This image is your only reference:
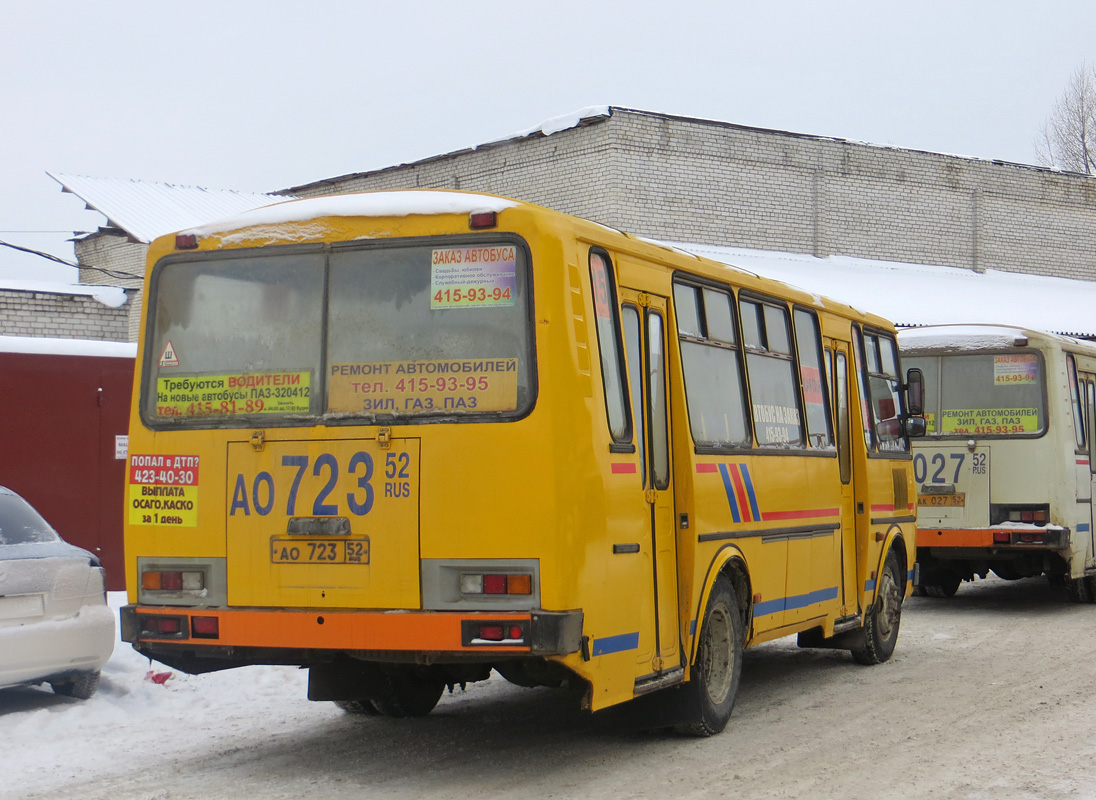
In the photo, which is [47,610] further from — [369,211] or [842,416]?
[842,416]

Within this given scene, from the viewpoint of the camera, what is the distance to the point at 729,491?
799cm

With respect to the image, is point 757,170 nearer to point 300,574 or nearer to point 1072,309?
point 1072,309

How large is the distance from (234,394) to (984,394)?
10146 millimetres

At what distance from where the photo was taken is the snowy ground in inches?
260

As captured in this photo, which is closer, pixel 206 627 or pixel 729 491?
pixel 206 627

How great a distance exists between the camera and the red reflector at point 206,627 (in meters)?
6.63

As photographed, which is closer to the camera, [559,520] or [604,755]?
[559,520]

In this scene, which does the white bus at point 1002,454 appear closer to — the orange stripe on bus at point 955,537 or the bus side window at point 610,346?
the orange stripe on bus at point 955,537

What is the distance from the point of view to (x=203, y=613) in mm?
6668

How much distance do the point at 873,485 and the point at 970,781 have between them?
4346 millimetres

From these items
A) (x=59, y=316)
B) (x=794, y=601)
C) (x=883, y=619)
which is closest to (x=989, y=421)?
(x=883, y=619)

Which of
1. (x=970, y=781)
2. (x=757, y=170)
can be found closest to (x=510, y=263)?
(x=970, y=781)

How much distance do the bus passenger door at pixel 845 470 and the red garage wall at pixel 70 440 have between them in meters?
6.19

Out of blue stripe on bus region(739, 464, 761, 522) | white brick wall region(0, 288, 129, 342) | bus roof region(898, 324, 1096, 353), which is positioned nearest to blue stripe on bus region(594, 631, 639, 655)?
blue stripe on bus region(739, 464, 761, 522)
